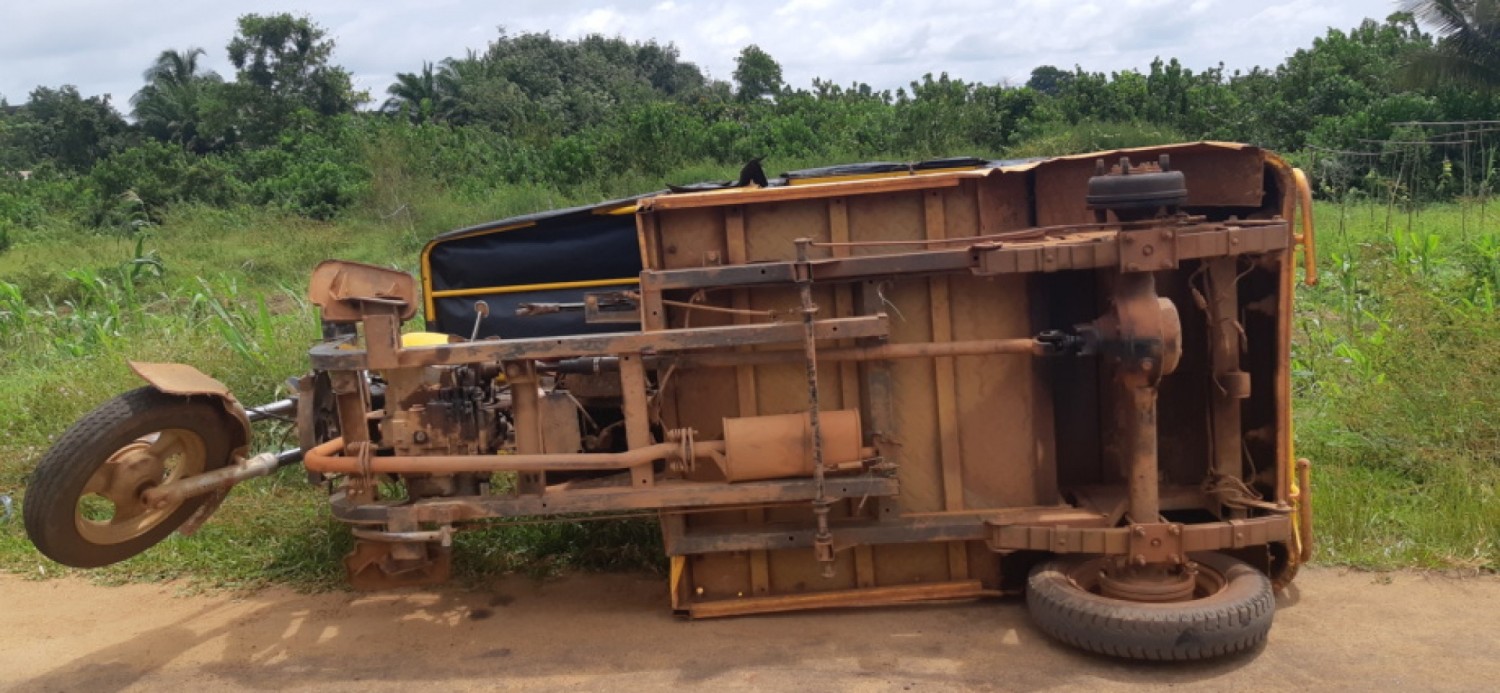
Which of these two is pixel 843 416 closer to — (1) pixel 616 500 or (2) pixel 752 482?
(2) pixel 752 482

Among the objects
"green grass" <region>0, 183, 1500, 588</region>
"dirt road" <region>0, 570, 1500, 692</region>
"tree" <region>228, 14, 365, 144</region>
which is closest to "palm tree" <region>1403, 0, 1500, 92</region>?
"green grass" <region>0, 183, 1500, 588</region>

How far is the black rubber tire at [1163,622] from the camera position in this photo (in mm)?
3879

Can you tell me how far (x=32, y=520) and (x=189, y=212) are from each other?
2299 centimetres

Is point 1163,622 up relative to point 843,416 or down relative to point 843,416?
down

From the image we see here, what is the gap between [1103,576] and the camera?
435 cm

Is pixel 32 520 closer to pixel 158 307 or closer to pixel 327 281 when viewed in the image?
pixel 327 281

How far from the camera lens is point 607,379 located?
4.82 m

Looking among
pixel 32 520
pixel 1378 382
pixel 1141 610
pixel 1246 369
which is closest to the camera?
pixel 1141 610

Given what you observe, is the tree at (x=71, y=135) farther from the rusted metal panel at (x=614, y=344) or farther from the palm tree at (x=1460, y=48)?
the rusted metal panel at (x=614, y=344)

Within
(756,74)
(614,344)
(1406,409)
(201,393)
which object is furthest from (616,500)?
(756,74)

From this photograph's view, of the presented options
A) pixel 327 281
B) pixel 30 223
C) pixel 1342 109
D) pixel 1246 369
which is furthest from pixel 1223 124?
pixel 30 223

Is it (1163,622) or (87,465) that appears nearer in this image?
(1163,622)

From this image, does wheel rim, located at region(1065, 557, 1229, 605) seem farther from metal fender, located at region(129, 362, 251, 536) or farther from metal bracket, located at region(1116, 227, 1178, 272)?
metal fender, located at region(129, 362, 251, 536)

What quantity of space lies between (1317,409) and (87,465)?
6.12m
